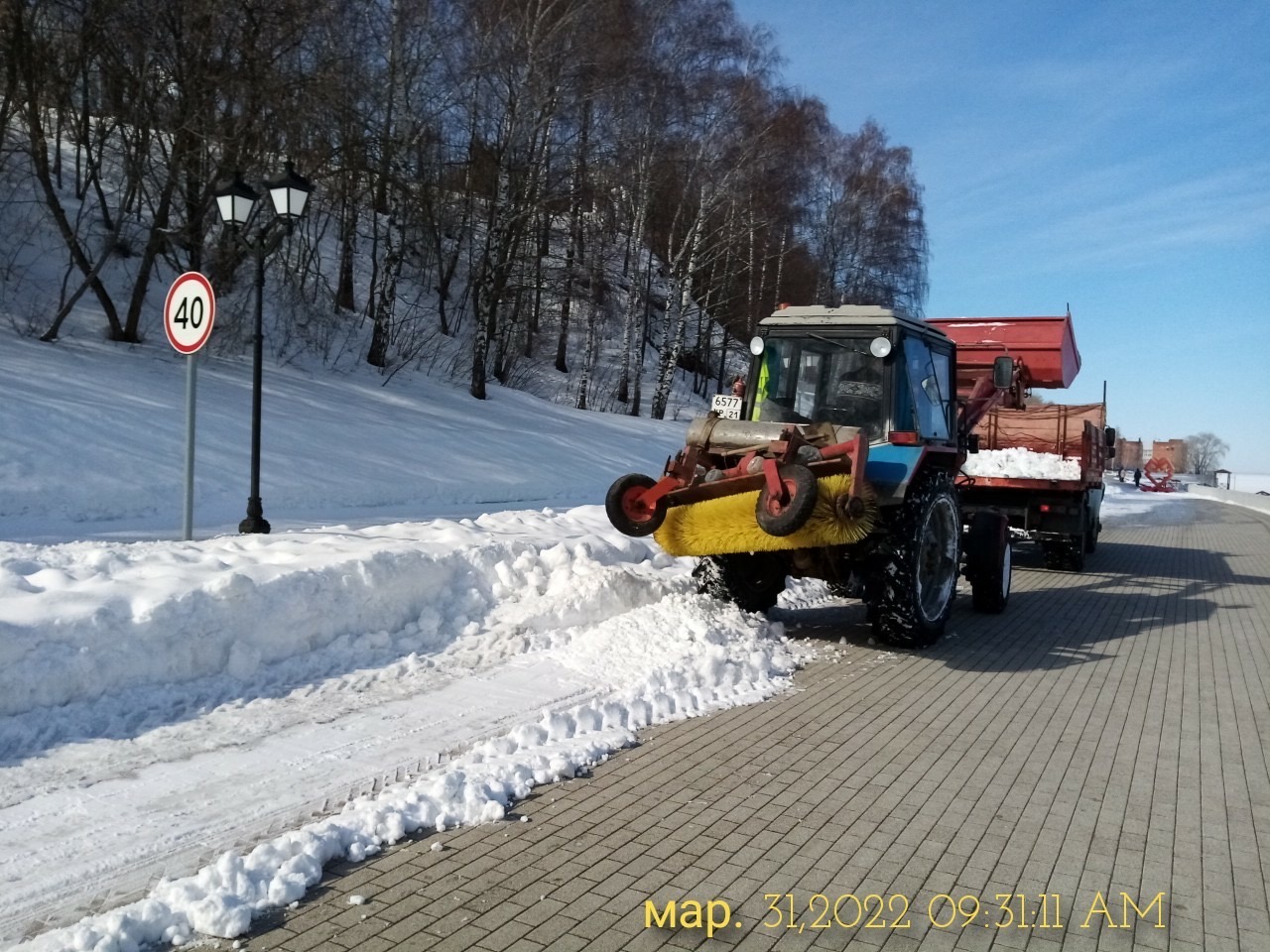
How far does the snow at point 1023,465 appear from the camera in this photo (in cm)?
1391

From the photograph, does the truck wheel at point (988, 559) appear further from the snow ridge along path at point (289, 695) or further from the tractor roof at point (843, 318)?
the snow ridge along path at point (289, 695)

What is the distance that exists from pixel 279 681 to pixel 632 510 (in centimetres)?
292

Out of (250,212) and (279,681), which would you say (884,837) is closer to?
(279,681)

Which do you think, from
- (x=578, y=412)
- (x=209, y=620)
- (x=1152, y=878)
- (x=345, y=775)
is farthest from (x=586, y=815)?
(x=578, y=412)

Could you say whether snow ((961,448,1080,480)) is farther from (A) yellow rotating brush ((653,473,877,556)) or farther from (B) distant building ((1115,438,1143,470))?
(B) distant building ((1115,438,1143,470))

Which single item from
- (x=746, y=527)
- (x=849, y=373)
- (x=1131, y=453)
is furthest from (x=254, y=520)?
(x=1131, y=453)

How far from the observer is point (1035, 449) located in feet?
47.9

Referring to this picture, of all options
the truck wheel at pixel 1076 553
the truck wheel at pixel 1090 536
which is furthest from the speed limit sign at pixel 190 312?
the truck wheel at pixel 1090 536

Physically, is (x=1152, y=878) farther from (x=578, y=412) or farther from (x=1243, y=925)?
(x=578, y=412)

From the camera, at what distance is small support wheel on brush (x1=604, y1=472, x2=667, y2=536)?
25.2 ft

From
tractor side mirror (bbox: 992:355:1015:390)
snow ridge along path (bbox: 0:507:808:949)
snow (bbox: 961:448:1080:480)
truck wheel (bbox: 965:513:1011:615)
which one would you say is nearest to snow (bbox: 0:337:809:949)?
snow ridge along path (bbox: 0:507:808:949)

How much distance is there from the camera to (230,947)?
3188 mm

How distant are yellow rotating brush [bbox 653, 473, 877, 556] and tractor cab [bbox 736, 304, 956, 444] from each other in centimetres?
124

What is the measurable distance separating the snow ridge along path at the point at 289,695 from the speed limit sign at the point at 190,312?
5.45ft
